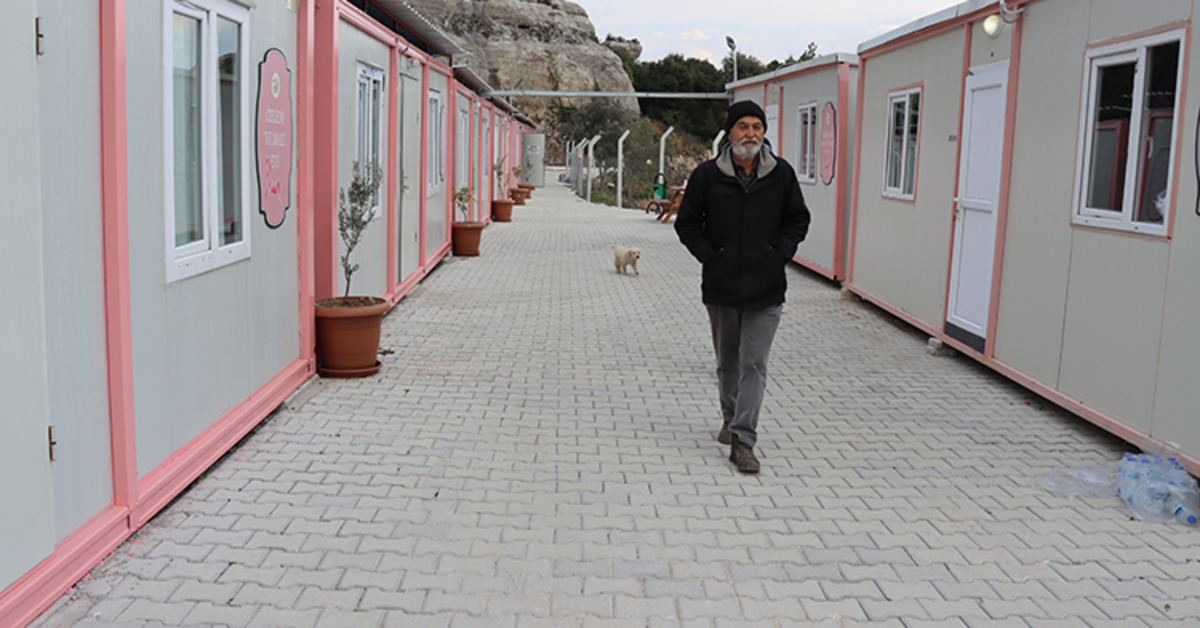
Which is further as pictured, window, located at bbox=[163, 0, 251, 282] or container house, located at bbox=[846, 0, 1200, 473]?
container house, located at bbox=[846, 0, 1200, 473]

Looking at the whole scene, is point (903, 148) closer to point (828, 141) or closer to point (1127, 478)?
point (828, 141)

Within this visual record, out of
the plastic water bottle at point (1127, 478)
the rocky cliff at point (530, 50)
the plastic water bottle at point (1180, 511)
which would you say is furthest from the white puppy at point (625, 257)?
the rocky cliff at point (530, 50)

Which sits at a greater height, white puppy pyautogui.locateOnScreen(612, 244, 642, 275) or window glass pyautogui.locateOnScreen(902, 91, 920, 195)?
window glass pyautogui.locateOnScreen(902, 91, 920, 195)

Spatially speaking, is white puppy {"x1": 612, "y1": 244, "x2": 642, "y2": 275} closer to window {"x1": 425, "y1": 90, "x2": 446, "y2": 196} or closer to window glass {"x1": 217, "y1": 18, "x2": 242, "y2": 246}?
window {"x1": 425, "y1": 90, "x2": 446, "y2": 196}

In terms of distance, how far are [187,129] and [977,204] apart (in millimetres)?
5753

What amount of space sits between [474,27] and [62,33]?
69033 millimetres

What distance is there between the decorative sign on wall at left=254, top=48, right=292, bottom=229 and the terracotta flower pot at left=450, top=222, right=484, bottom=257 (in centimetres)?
893

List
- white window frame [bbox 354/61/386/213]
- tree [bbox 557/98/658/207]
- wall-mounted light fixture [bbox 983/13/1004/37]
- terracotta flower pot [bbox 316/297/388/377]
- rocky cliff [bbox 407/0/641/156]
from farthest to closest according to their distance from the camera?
rocky cliff [bbox 407/0/641/156], tree [bbox 557/98/658/207], white window frame [bbox 354/61/386/213], wall-mounted light fixture [bbox 983/13/1004/37], terracotta flower pot [bbox 316/297/388/377]

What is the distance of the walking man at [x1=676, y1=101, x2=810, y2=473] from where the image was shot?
5172 mm

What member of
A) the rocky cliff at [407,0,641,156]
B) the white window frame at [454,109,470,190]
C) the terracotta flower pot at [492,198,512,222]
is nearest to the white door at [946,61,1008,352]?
the white window frame at [454,109,470,190]

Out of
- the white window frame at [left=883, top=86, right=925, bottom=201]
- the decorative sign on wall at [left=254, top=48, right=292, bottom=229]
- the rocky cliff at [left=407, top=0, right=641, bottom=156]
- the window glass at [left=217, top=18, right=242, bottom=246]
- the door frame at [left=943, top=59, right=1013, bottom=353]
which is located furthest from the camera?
the rocky cliff at [left=407, top=0, right=641, bottom=156]

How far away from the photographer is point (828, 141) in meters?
13.0

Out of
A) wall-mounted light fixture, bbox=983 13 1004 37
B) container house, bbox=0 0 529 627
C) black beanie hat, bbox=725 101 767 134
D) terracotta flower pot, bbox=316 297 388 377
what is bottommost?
terracotta flower pot, bbox=316 297 388 377

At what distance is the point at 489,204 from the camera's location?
77.7ft
